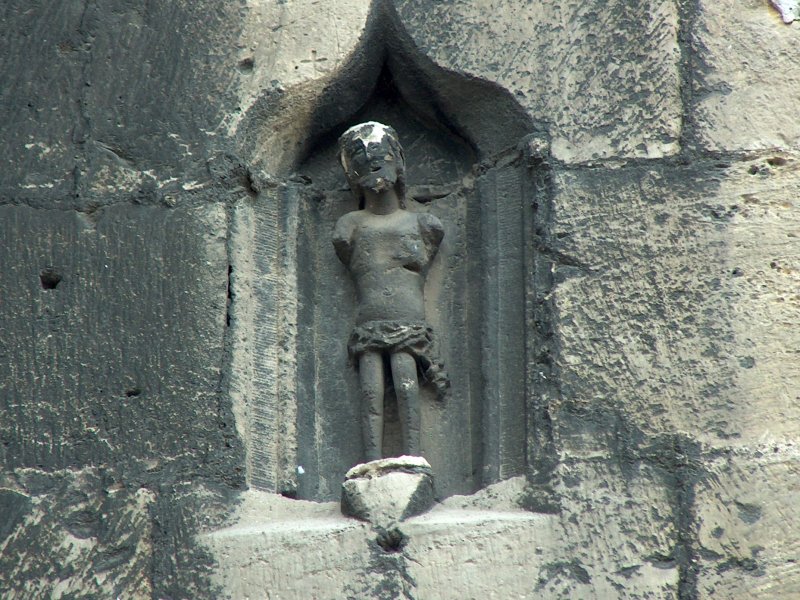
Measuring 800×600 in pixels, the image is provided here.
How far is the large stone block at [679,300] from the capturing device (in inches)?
193

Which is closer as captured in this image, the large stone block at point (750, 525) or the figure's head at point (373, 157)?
the large stone block at point (750, 525)

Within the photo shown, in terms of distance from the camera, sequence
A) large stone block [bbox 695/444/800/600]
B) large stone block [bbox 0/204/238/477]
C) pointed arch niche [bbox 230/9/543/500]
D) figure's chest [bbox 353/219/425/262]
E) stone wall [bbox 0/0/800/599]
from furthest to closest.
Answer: figure's chest [bbox 353/219/425/262]
pointed arch niche [bbox 230/9/543/500]
large stone block [bbox 0/204/238/477]
stone wall [bbox 0/0/800/599]
large stone block [bbox 695/444/800/600]

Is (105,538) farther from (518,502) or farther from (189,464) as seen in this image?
(518,502)

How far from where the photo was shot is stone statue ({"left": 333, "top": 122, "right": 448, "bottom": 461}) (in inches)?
203

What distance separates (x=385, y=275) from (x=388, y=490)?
Answer: 706mm

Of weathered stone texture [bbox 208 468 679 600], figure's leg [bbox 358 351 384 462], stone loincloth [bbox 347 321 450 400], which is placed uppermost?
stone loincloth [bbox 347 321 450 400]

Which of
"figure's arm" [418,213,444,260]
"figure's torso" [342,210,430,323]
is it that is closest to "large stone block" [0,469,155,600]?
"figure's torso" [342,210,430,323]

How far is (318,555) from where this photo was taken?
190 inches

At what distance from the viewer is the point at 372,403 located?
16.9 feet

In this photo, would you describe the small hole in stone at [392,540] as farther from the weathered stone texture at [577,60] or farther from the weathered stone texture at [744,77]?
the weathered stone texture at [744,77]

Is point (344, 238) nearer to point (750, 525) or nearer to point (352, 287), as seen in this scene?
point (352, 287)


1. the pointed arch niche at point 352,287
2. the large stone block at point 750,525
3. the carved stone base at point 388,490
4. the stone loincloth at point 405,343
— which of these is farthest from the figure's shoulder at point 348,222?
the large stone block at point 750,525

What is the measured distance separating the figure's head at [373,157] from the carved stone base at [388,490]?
0.88m

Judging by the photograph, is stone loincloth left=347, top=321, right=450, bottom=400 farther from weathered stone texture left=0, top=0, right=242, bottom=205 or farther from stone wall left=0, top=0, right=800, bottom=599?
weathered stone texture left=0, top=0, right=242, bottom=205
